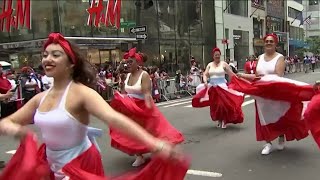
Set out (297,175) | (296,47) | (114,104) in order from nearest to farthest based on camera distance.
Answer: (297,175) → (114,104) → (296,47)

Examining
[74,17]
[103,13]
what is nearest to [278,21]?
[103,13]

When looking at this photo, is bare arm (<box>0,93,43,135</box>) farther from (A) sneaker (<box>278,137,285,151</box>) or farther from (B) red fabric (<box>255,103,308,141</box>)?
(A) sneaker (<box>278,137,285,151</box>)

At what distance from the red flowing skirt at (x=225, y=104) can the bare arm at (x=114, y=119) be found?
24.5ft

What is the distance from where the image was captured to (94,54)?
81.9 ft

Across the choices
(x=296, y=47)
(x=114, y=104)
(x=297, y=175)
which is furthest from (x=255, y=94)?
(x=296, y=47)

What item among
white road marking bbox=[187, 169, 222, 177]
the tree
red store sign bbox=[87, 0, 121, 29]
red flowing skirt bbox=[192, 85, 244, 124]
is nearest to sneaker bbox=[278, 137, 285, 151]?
white road marking bbox=[187, 169, 222, 177]

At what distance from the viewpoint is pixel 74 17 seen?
25891 mm

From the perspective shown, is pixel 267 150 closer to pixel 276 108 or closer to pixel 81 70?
pixel 276 108

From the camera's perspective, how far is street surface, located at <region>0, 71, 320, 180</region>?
6.38 metres

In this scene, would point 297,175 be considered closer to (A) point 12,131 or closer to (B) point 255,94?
(B) point 255,94

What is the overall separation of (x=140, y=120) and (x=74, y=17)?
2024 cm

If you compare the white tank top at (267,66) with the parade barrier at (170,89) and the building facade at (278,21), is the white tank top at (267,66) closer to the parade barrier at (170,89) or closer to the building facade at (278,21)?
the parade barrier at (170,89)

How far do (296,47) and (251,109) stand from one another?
54.4m

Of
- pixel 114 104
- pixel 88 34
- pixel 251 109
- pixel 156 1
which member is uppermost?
pixel 156 1
